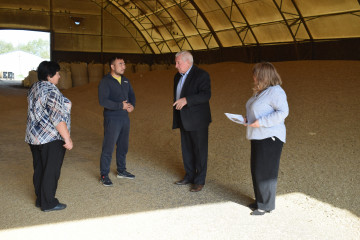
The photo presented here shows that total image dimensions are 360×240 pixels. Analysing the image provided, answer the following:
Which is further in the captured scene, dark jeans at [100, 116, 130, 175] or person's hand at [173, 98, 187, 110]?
dark jeans at [100, 116, 130, 175]

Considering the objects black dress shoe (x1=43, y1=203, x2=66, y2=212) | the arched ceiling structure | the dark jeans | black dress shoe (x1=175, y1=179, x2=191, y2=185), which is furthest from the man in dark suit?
the arched ceiling structure

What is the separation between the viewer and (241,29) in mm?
17172

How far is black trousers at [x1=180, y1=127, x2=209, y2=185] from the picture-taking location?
14.1ft

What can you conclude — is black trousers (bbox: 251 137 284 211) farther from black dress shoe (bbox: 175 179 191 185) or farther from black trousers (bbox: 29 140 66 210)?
black trousers (bbox: 29 140 66 210)

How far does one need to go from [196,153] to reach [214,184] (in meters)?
0.51

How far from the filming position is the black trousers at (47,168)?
3487 mm

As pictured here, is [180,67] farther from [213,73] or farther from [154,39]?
[154,39]

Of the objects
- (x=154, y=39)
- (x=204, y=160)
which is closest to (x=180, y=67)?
(x=204, y=160)

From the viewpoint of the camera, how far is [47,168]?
3.51 meters

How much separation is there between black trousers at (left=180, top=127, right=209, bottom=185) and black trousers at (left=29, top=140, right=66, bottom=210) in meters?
1.53

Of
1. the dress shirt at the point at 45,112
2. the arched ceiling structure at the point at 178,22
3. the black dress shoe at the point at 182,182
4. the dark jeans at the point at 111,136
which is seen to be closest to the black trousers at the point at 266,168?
the black dress shoe at the point at 182,182

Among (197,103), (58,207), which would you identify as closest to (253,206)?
(197,103)

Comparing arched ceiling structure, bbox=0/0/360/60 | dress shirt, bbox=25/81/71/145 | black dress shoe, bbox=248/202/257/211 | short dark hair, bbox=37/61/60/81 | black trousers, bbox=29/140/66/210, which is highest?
arched ceiling structure, bbox=0/0/360/60

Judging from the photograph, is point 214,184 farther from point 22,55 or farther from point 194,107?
point 22,55
